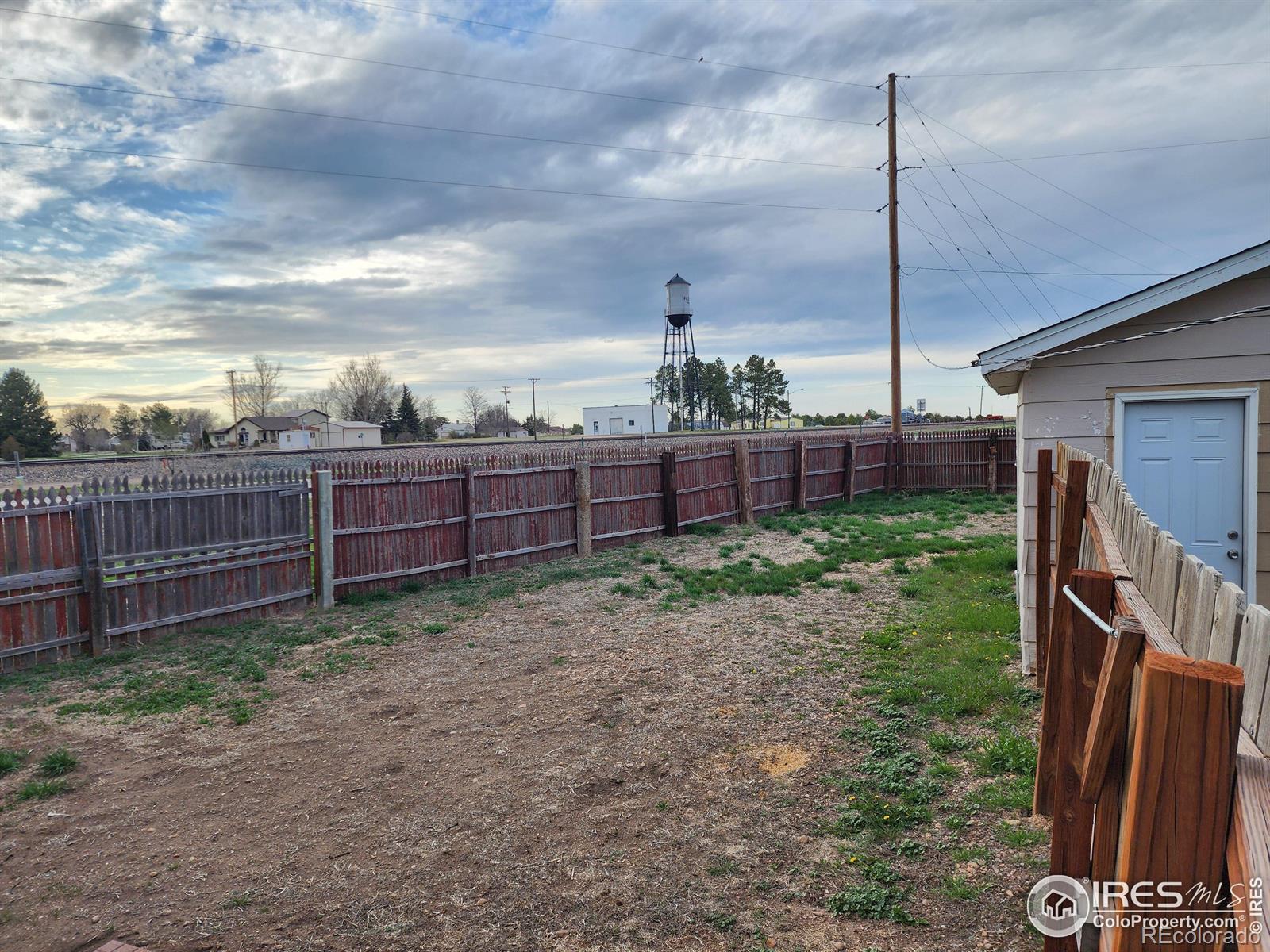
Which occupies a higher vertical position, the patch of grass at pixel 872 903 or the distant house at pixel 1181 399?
the distant house at pixel 1181 399

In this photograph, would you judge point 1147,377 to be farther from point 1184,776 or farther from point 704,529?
point 704,529

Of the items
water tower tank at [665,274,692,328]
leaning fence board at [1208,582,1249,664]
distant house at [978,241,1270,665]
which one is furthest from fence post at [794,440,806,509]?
water tower tank at [665,274,692,328]

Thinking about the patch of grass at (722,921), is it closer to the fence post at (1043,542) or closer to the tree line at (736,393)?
the fence post at (1043,542)

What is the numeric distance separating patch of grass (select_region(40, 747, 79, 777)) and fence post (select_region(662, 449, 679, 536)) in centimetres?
1063

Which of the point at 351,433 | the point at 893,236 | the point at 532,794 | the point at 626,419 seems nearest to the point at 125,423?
the point at 351,433

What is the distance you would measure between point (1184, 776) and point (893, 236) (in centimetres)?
2284

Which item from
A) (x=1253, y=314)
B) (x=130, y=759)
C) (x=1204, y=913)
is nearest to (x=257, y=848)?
(x=130, y=759)

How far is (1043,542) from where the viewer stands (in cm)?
490

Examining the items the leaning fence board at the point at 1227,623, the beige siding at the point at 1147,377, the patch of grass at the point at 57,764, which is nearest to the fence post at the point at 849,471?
the beige siding at the point at 1147,377

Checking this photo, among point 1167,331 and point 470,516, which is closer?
point 1167,331

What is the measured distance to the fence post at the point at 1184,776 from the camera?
121 cm

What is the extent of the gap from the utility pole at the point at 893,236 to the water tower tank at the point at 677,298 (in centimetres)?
2470

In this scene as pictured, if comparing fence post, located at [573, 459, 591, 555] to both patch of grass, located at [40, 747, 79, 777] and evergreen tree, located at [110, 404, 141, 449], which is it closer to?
patch of grass, located at [40, 747, 79, 777]
